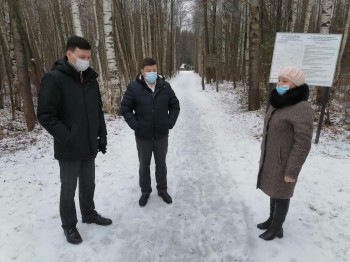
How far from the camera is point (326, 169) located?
228 inches

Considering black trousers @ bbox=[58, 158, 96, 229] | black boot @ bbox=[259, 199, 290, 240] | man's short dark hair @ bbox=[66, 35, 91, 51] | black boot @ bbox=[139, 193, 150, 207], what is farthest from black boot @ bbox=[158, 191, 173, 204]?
man's short dark hair @ bbox=[66, 35, 91, 51]

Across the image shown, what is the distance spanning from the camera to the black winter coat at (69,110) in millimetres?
3055

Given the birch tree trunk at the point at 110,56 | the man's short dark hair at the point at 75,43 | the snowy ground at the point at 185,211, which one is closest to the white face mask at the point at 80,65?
the man's short dark hair at the point at 75,43

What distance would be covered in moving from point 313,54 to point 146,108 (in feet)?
15.4

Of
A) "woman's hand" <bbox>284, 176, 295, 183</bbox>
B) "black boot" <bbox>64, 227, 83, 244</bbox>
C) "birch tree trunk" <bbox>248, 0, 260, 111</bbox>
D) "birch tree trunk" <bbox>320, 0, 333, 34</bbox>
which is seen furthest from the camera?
"birch tree trunk" <bbox>248, 0, 260, 111</bbox>

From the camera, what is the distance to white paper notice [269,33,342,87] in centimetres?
664

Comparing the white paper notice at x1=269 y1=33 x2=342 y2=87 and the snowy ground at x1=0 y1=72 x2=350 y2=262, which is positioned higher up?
the white paper notice at x1=269 y1=33 x2=342 y2=87

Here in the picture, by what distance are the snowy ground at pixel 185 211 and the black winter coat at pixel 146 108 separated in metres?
1.20

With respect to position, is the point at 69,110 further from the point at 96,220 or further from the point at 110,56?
the point at 110,56

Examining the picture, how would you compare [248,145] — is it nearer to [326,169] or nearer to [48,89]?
[326,169]

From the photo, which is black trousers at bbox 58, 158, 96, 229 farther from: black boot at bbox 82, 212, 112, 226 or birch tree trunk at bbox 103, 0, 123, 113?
birch tree trunk at bbox 103, 0, 123, 113

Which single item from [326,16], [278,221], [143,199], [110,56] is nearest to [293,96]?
[278,221]

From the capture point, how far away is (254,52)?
1116cm

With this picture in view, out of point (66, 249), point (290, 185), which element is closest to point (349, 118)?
point (290, 185)
